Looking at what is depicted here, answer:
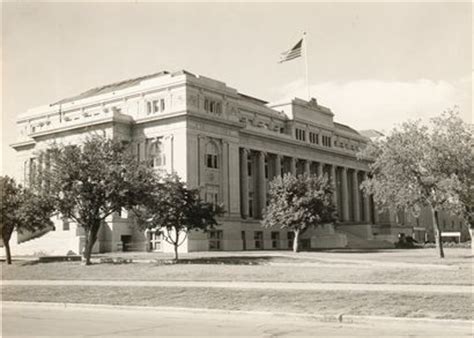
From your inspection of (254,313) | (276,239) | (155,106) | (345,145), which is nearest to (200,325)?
(254,313)

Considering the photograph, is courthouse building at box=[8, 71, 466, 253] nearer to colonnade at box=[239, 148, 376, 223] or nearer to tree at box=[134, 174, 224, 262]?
colonnade at box=[239, 148, 376, 223]

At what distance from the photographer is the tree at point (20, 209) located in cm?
4494

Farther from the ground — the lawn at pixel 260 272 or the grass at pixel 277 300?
the lawn at pixel 260 272

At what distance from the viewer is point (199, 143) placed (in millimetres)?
Answer: 67438

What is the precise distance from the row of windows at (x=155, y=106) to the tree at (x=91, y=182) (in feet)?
77.0

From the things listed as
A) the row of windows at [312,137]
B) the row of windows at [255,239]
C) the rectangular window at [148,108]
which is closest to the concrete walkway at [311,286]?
the row of windows at [255,239]

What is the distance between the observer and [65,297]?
2602cm

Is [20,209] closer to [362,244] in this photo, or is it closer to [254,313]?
[254,313]

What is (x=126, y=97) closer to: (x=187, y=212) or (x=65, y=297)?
(x=187, y=212)

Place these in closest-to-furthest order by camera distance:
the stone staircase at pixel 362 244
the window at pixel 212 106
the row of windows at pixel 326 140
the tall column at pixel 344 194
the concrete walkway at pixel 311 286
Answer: the concrete walkway at pixel 311 286 < the window at pixel 212 106 < the stone staircase at pixel 362 244 < the row of windows at pixel 326 140 < the tall column at pixel 344 194

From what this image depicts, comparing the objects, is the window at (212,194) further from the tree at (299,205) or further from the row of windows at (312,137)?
the row of windows at (312,137)

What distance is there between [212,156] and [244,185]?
1022 cm

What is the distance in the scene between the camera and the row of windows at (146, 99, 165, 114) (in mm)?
69088

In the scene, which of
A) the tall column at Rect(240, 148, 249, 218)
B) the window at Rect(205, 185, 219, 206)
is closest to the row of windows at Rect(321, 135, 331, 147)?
the tall column at Rect(240, 148, 249, 218)
